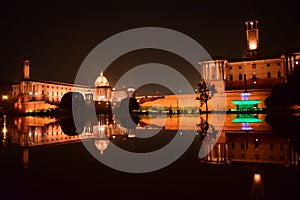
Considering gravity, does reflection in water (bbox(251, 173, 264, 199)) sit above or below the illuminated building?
below

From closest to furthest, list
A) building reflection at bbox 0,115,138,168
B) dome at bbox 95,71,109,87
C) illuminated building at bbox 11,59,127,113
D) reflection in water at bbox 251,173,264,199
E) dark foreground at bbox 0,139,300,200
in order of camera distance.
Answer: reflection in water at bbox 251,173,264,199 → dark foreground at bbox 0,139,300,200 → building reflection at bbox 0,115,138,168 → illuminated building at bbox 11,59,127,113 → dome at bbox 95,71,109,87

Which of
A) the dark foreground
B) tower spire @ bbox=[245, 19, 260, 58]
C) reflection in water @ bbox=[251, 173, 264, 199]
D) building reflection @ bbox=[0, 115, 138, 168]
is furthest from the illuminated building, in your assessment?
reflection in water @ bbox=[251, 173, 264, 199]

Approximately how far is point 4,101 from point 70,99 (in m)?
Answer: 27.4

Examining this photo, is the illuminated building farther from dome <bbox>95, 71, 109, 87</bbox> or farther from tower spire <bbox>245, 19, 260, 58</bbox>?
tower spire <bbox>245, 19, 260, 58</bbox>

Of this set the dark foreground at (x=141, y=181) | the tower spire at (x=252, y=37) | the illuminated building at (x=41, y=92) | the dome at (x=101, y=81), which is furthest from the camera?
the dome at (x=101, y=81)

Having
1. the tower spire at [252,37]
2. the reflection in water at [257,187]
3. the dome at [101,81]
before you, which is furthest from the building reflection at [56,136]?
the dome at [101,81]

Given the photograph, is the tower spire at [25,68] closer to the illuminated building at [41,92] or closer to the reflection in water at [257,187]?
the illuminated building at [41,92]

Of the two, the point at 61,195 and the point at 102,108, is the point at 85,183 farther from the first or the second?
the point at 102,108

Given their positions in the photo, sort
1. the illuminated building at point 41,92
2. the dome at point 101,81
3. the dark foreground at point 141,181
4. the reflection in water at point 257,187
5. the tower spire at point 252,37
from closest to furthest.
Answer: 1. the reflection in water at point 257,187
2. the dark foreground at point 141,181
3. the tower spire at point 252,37
4. the illuminated building at point 41,92
5. the dome at point 101,81

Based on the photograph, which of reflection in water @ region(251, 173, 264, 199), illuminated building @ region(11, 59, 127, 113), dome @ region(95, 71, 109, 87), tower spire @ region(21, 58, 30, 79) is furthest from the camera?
dome @ region(95, 71, 109, 87)

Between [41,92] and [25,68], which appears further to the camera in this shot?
[41,92]

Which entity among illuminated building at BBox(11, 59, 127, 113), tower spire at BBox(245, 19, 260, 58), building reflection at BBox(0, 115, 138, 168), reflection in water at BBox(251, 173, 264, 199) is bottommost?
reflection in water at BBox(251, 173, 264, 199)

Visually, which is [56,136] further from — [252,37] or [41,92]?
[41,92]

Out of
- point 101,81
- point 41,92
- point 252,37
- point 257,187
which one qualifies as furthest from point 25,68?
point 257,187
